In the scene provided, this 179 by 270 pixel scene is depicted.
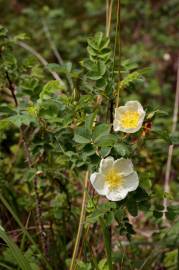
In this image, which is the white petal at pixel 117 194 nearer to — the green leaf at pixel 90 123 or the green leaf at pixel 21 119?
the green leaf at pixel 90 123

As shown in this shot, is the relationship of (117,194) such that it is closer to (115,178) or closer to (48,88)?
(115,178)

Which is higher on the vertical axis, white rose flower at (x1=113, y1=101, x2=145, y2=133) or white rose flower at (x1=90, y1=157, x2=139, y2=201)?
white rose flower at (x1=113, y1=101, x2=145, y2=133)

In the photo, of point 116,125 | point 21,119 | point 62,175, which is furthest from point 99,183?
point 62,175

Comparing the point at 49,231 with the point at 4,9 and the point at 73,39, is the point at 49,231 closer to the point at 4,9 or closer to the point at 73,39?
the point at 73,39

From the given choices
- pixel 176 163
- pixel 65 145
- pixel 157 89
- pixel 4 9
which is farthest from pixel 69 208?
pixel 4 9

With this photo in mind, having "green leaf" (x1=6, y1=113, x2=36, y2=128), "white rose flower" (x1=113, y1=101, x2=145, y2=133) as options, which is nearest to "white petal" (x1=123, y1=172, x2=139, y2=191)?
"white rose flower" (x1=113, y1=101, x2=145, y2=133)

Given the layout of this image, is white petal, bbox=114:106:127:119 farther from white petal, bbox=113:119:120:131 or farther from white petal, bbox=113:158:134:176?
white petal, bbox=113:158:134:176

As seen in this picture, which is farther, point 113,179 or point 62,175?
point 62,175

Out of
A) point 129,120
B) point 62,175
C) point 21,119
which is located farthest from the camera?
point 62,175
